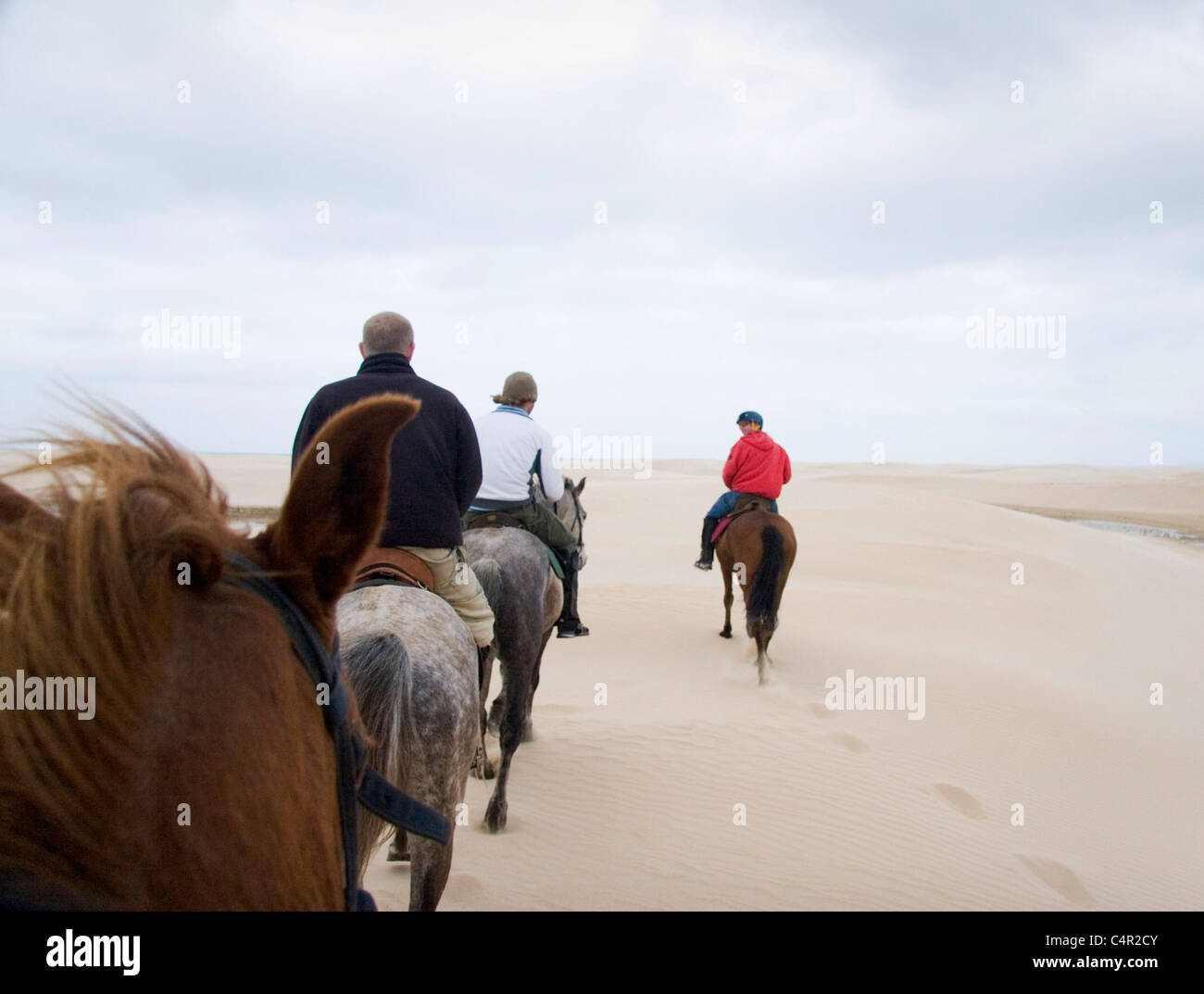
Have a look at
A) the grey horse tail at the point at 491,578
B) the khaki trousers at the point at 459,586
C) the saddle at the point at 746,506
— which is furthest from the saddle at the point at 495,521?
the saddle at the point at 746,506

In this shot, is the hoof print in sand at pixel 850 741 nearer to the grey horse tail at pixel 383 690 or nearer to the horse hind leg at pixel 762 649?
the horse hind leg at pixel 762 649

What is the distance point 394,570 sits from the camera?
12.3ft

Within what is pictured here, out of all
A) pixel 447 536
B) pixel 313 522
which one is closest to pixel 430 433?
pixel 447 536

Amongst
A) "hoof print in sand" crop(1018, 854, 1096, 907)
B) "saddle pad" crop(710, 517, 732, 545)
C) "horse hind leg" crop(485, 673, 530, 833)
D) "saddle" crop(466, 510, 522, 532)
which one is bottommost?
"hoof print in sand" crop(1018, 854, 1096, 907)

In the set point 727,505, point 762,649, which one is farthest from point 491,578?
point 727,505

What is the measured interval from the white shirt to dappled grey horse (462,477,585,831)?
0.29m

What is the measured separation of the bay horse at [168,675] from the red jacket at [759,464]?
10018mm

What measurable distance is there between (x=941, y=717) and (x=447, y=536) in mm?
7914

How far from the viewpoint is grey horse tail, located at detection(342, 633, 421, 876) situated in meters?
3.00

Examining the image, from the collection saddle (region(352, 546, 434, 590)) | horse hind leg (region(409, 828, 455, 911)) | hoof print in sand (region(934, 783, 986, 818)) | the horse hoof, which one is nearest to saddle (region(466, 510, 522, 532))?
the horse hoof

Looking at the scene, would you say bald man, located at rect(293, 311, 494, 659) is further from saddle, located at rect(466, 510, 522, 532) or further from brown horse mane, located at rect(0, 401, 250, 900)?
brown horse mane, located at rect(0, 401, 250, 900)

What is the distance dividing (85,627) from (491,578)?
4.90 metres
